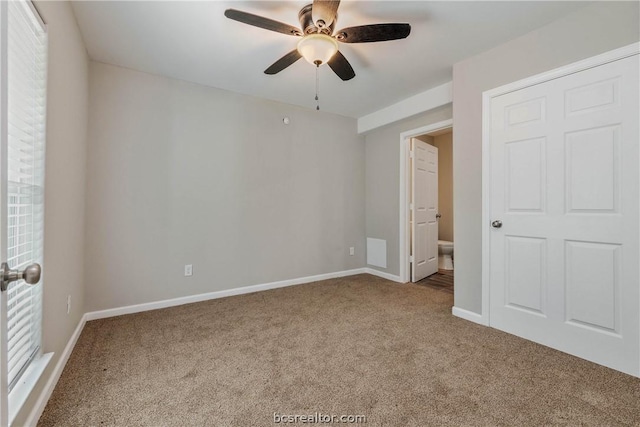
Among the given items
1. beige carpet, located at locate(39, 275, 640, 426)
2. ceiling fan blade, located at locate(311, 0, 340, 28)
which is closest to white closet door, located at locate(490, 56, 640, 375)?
beige carpet, located at locate(39, 275, 640, 426)

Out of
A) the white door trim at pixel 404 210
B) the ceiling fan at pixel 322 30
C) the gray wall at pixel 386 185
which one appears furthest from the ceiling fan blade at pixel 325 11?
the white door trim at pixel 404 210

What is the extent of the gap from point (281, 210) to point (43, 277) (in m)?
2.38

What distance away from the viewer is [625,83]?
5.85 feet

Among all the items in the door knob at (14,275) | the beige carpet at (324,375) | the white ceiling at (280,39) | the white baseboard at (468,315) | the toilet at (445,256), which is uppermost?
the white ceiling at (280,39)

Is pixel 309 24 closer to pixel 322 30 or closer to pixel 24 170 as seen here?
pixel 322 30

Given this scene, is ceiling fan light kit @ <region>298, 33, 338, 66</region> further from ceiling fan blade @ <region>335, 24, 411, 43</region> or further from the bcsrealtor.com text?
the bcsrealtor.com text

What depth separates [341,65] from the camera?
2168 mm

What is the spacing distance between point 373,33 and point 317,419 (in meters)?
2.29

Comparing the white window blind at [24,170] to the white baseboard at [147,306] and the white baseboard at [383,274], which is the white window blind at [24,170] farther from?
the white baseboard at [383,274]

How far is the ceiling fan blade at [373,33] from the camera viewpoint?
5.71 ft

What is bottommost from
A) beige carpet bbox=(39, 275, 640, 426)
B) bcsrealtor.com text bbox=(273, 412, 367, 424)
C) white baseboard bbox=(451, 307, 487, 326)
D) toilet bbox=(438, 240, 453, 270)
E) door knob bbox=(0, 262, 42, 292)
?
bcsrealtor.com text bbox=(273, 412, 367, 424)

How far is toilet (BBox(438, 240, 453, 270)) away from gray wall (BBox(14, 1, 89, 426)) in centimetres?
477

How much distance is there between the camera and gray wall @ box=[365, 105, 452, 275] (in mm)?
3883

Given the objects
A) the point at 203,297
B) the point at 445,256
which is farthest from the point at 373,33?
the point at 445,256
